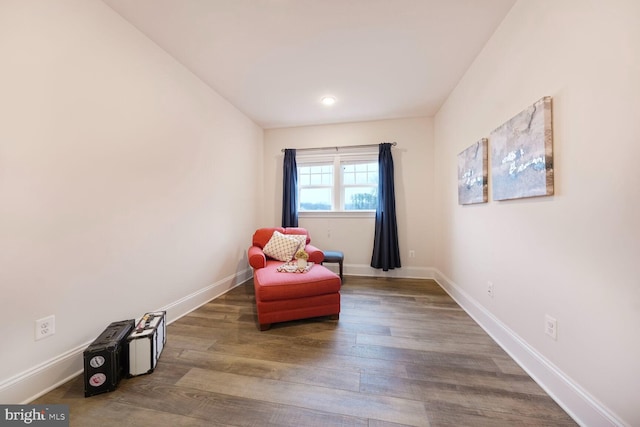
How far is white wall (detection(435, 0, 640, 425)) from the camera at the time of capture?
0.94 metres

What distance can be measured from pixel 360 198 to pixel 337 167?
0.64m

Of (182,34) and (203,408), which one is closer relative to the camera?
(203,408)

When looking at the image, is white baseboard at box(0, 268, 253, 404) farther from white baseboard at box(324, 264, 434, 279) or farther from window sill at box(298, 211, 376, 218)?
white baseboard at box(324, 264, 434, 279)

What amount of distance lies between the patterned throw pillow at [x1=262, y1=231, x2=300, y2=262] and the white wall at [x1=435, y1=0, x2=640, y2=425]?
6.74ft

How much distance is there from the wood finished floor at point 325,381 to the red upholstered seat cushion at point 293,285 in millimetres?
300

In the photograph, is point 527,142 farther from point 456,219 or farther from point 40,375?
point 40,375

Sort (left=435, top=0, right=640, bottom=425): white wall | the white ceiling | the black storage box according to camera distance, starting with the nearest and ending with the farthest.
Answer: (left=435, top=0, right=640, bottom=425): white wall
the black storage box
the white ceiling

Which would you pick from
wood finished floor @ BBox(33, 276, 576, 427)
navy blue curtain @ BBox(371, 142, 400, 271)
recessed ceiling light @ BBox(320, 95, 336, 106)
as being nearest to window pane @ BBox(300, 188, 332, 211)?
navy blue curtain @ BBox(371, 142, 400, 271)

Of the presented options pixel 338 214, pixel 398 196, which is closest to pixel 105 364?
pixel 338 214

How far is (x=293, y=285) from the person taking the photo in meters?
2.05

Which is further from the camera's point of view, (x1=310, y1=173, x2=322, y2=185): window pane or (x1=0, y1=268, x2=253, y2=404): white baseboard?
(x1=310, y1=173, x2=322, y2=185): window pane

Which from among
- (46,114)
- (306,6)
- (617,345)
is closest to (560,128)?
(617,345)

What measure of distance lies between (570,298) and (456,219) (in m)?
1.61

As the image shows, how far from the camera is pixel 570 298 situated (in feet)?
3.91
